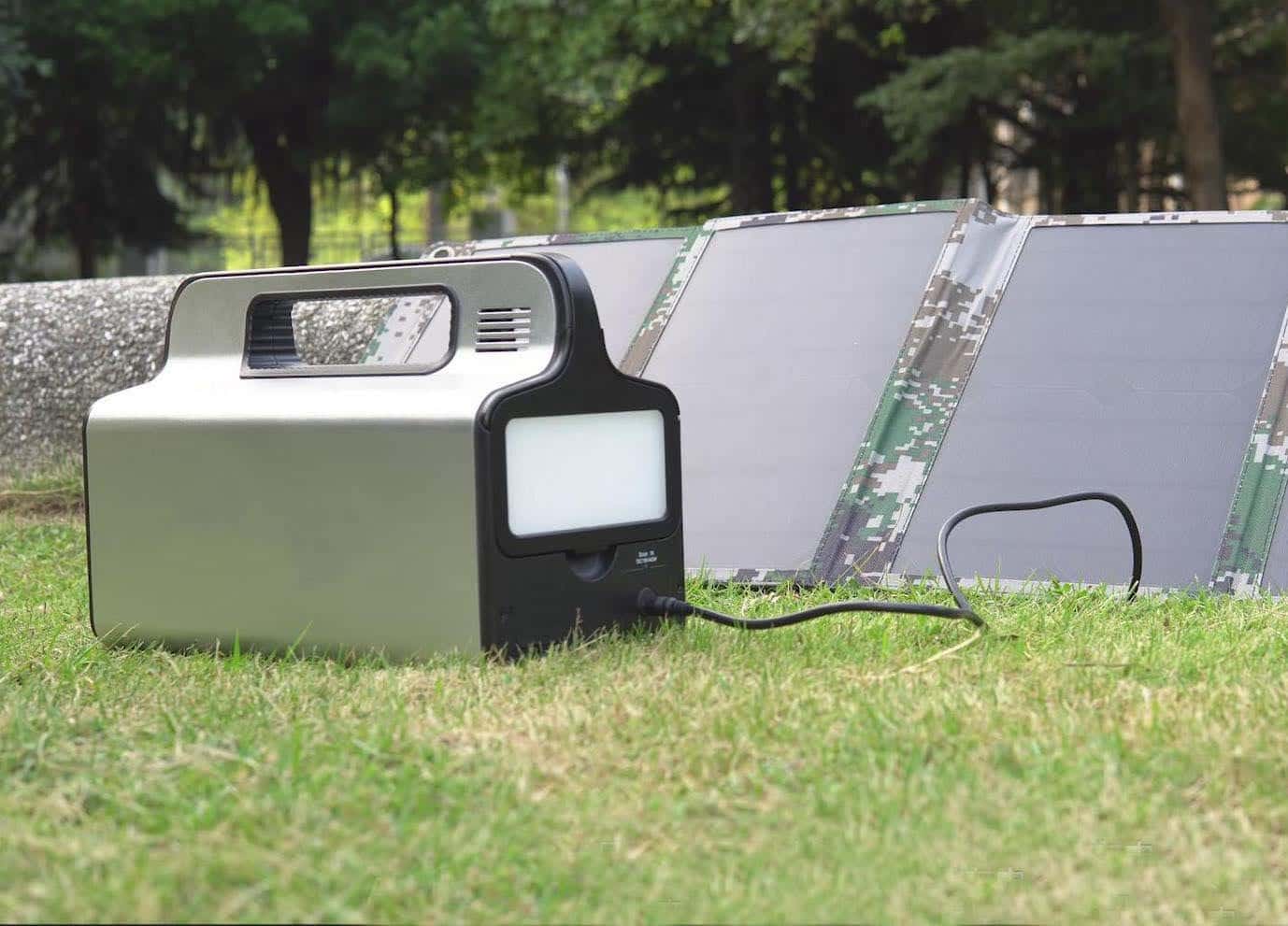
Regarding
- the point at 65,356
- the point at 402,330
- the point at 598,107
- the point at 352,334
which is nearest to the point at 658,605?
the point at 402,330

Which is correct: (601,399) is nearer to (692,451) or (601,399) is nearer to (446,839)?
(446,839)

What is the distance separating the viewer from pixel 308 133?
2242 cm

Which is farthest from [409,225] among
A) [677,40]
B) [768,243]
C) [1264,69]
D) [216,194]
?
[768,243]

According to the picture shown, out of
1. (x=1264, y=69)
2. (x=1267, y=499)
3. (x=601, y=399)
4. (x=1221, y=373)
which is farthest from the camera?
(x=1264, y=69)

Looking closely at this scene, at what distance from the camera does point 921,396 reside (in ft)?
14.1

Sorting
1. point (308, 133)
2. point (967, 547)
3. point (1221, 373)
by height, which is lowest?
point (967, 547)

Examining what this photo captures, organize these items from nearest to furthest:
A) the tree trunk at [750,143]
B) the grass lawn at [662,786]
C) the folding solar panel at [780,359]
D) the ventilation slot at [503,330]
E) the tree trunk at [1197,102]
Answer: the grass lawn at [662,786]
the ventilation slot at [503,330]
the folding solar panel at [780,359]
the tree trunk at [1197,102]
the tree trunk at [750,143]

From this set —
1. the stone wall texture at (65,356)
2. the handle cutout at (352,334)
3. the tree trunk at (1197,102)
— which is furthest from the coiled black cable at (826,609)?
the tree trunk at (1197,102)

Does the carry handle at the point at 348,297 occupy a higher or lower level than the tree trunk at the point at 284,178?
lower

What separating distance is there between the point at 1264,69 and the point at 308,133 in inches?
499

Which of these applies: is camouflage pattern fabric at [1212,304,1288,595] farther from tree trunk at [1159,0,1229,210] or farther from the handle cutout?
tree trunk at [1159,0,1229,210]

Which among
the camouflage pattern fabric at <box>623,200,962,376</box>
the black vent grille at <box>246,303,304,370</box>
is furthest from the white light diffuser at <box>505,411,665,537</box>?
the camouflage pattern fabric at <box>623,200,962,376</box>

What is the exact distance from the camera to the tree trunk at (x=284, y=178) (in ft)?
73.6

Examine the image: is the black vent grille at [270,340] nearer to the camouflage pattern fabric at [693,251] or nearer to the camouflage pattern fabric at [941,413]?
the camouflage pattern fabric at [941,413]
